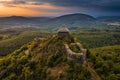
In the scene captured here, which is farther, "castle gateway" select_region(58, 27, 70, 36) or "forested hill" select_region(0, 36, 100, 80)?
"castle gateway" select_region(58, 27, 70, 36)

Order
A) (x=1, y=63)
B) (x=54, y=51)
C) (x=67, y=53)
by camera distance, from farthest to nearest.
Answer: (x=1, y=63) → (x=54, y=51) → (x=67, y=53)

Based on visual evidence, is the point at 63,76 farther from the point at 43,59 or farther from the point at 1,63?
the point at 1,63

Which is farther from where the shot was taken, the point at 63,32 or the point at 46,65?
the point at 63,32

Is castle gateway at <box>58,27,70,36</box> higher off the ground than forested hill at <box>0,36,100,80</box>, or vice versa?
castle gateway at <box>58,27,70,36</box>

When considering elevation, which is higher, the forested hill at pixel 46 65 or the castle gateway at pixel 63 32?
the castle gateway at pixel 63 32

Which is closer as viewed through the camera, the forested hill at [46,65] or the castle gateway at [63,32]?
the forested hill at [46,65]

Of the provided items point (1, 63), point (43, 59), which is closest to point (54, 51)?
point (43, 59)

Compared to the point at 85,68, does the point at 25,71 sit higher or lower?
lower

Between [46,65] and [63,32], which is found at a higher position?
[63,32]
